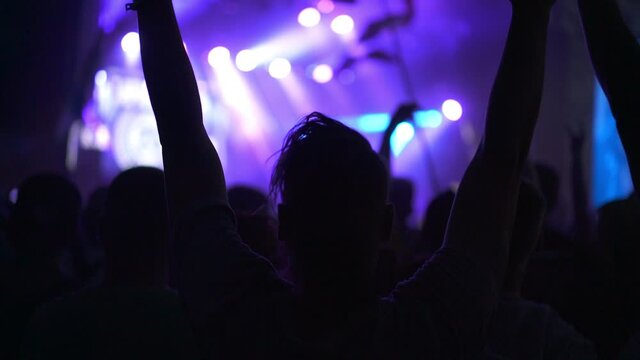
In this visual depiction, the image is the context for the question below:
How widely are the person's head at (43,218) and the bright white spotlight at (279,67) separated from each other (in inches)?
398

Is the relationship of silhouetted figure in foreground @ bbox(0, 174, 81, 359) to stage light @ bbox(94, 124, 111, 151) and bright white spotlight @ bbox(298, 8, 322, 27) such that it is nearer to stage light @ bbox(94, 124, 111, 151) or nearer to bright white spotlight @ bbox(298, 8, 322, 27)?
stage light @ bbox(94, 124, 111, 151)

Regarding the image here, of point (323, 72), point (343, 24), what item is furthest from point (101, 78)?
Answer: point (343, 24)

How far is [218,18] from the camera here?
1120 centimetres

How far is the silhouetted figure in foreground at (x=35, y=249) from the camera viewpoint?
2117mm

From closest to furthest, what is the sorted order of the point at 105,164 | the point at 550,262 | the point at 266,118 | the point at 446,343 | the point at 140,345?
1. the point at 446,343
2. the point at 140,345
3. the point at 550,262
4. the point at 105,164
5. the point at 266,118

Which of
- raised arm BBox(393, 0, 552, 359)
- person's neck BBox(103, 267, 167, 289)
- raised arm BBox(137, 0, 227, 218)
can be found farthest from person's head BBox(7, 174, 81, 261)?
raised arm BBox(393, 0, 552, 359)

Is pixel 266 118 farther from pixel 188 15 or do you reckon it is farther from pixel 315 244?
pixel 315 244

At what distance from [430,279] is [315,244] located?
19cm

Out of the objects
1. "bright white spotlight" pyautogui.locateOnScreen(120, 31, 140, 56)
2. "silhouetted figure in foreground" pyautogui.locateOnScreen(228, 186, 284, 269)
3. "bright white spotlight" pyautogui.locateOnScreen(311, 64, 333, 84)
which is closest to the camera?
"silhouetted figure in foreground" pyautogui.locateOnScreen(228, 186, 284, 269)

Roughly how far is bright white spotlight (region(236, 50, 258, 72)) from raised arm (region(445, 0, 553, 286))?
1143 cm

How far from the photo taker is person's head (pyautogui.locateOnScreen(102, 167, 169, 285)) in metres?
1.76

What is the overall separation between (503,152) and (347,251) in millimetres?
289

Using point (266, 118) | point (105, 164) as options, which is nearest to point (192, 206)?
point (105, 164)

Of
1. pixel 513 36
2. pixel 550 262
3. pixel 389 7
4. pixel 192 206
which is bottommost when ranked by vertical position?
pixel 550 262
